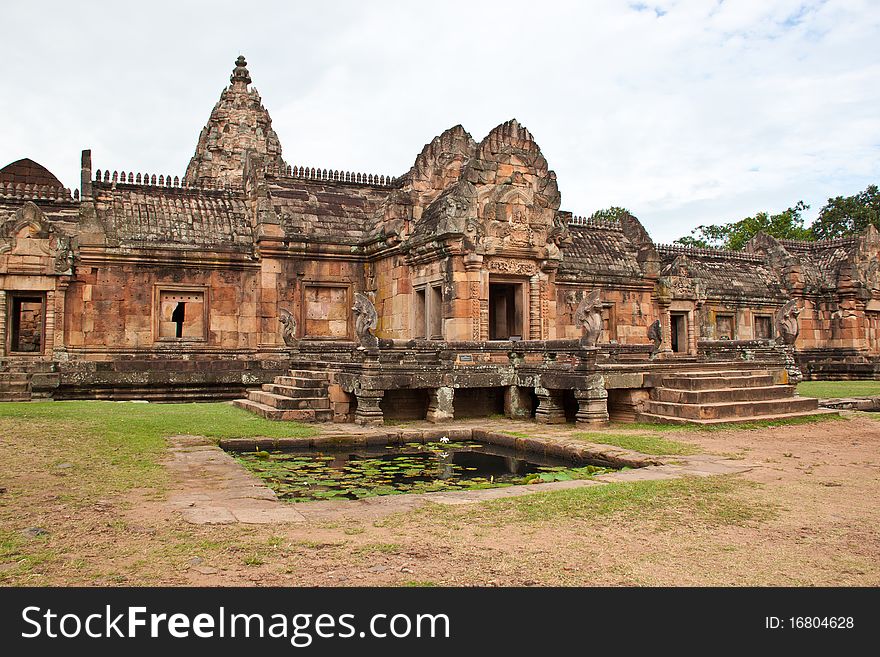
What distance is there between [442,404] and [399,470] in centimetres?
408

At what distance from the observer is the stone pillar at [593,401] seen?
39.1 feet

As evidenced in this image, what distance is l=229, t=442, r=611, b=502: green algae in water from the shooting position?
24.5 ft

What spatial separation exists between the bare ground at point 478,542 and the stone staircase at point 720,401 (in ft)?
16.6

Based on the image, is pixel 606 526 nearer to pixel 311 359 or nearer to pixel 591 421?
pixel 591 421

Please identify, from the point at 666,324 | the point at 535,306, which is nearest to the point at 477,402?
the point at 535,306

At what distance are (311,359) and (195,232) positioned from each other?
5.75 meters

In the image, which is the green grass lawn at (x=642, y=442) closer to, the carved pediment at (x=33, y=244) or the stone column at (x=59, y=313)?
the stone column at (x=59, y=313)

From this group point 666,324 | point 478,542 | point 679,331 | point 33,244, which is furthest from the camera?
point 679,331

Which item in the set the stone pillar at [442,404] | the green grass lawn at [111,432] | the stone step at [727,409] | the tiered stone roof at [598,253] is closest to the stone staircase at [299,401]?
→ the green grass lawn at [111,432]

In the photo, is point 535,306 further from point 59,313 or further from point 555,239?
point 59,313

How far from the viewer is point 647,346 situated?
15.8m

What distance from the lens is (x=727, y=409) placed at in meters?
11.9

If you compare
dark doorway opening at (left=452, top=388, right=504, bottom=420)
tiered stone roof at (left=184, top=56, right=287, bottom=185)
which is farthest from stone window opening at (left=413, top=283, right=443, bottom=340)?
tiered stone roof at (left=184, top=56, right=287, bottom=185)

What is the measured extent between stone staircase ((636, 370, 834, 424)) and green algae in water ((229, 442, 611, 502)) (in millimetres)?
3301
